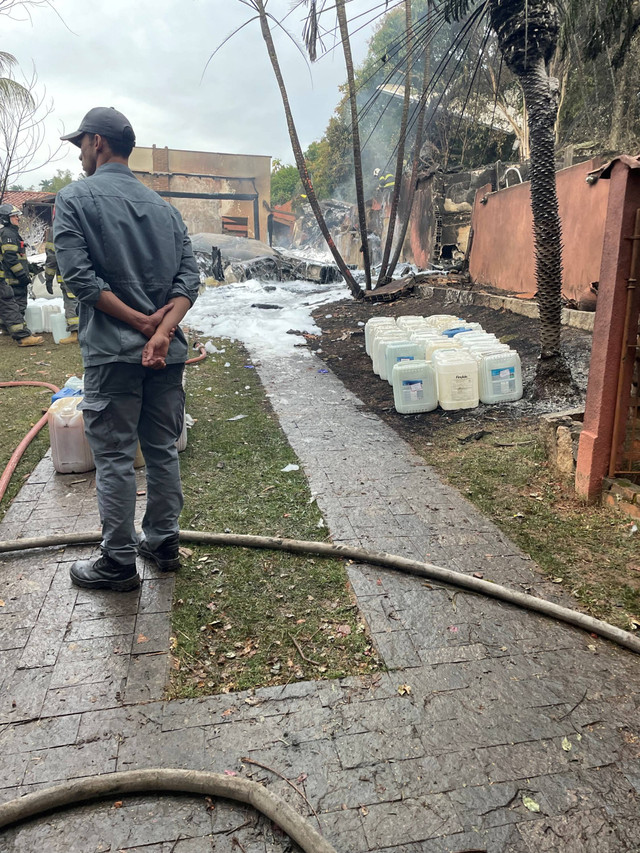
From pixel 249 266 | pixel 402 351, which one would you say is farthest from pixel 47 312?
pixel 249 266

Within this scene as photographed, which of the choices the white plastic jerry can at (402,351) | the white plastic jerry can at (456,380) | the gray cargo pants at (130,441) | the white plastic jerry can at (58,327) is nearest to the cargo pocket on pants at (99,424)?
the gray cargo pants at (130,441)

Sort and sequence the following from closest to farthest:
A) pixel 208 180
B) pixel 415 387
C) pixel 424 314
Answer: pixel 415 387 → pixel 424 314 → pixel 208 180

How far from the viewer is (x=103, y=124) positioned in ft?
9.11

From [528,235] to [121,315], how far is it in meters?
10.2

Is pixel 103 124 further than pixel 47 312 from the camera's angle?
No

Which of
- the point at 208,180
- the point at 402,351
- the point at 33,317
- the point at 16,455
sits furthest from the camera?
the point at 208,180

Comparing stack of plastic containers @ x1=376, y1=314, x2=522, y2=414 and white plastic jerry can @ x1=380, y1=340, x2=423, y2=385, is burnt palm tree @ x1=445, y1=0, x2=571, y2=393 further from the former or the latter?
white plastic jerry can @ x1=380, y1=340, x2=423, y2=385

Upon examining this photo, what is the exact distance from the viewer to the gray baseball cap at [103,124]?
2.76 m

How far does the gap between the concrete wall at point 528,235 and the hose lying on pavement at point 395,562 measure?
6.17m

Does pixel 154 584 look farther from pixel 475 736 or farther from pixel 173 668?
pixel 475 736

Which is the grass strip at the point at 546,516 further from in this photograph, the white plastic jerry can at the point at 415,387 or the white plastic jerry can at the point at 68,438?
the white plastic jerry can at the point at 68,438

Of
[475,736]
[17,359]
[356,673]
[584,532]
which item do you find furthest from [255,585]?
[17,359]

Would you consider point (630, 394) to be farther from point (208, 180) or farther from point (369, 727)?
point (208, 180)

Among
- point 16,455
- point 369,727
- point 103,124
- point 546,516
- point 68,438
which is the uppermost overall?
point 103,124
